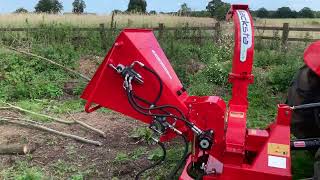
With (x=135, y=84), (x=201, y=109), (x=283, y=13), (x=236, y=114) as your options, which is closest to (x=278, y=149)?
(x=236, y=114)

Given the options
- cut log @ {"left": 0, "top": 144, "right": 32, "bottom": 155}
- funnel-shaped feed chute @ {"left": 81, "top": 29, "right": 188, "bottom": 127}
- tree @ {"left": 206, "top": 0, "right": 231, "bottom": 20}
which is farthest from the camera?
tree @ {"left": 206, "top": 0, "right": 231, "bottom": 20}

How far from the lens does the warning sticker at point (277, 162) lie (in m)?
3.20

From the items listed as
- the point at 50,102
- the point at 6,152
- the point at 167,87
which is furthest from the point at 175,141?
the point at 50,102

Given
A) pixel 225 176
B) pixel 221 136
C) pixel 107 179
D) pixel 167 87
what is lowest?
pixel 107 179

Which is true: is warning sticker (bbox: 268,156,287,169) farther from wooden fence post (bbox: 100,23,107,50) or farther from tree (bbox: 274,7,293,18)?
tree (bbox: 274,7,293,18)

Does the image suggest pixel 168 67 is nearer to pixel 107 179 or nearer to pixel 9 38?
pixel 107 179

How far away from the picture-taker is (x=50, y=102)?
752 centimetres

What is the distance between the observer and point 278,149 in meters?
3.27

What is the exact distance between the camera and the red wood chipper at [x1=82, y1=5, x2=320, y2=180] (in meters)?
3.29

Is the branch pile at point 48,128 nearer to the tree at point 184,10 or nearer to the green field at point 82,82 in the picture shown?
the green field at point 82,82

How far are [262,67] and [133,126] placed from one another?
4.86 metres

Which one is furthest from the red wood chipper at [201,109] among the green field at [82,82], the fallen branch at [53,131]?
the fallen branch at [53,131]

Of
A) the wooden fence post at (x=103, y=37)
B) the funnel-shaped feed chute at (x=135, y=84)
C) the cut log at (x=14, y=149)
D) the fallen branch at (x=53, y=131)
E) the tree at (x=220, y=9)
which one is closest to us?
the funnel-shaped feed chute at (x=135, y=84)

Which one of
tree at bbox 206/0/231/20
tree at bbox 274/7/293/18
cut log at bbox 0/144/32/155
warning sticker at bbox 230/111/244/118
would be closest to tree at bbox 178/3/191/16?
tree at bbox 206/0/231/20
